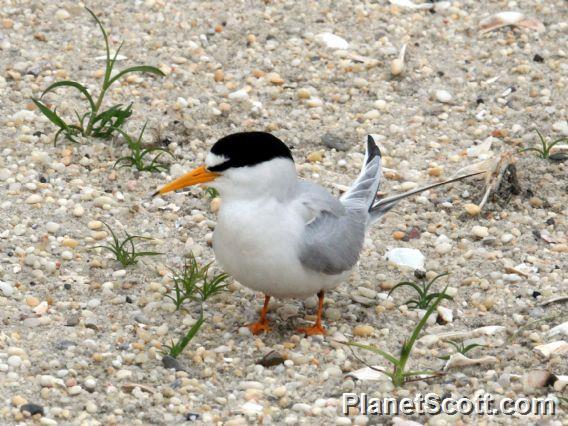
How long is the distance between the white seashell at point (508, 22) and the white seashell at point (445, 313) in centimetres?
293

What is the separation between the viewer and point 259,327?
4855mm

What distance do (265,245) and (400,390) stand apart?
814 millimetres

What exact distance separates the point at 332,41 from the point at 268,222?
9.47 ft

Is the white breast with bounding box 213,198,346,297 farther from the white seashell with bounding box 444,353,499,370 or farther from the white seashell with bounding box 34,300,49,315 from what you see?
the white seashell with bounding box 34,300,49,315

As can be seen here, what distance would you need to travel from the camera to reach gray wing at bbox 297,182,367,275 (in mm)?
4590

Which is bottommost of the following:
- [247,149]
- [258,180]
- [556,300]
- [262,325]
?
[262,325]

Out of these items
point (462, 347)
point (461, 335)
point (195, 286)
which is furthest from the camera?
point (195, 286)

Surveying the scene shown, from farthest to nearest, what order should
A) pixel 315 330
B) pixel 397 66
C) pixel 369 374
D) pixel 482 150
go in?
1. pixel 397 66
2. pixel 482 150
3. pixel 315 330
4. pixel 369 374

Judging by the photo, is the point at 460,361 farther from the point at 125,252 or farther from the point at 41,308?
the point at 41,308

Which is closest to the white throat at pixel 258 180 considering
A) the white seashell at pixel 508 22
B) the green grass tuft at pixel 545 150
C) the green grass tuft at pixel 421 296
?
the green grass tuft at pixel 421 296

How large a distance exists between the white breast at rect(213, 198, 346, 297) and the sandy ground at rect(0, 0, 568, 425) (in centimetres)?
35

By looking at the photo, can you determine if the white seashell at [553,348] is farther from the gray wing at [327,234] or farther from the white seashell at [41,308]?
the white seashell at [41,308]

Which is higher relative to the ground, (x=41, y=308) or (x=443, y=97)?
(x=443, y=97)

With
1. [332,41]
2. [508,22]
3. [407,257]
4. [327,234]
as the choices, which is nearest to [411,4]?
[508,22]
